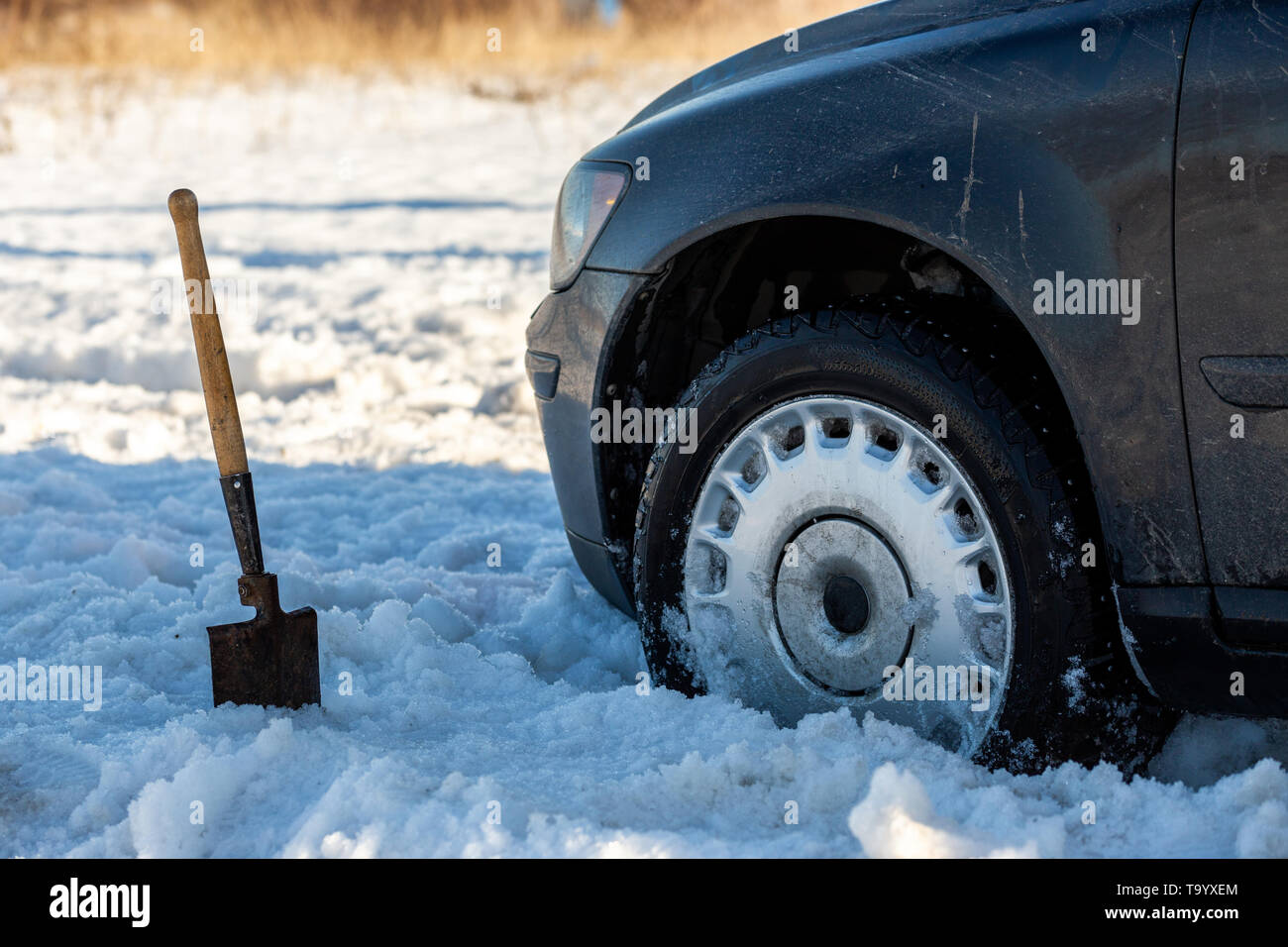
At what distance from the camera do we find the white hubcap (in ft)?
7.02

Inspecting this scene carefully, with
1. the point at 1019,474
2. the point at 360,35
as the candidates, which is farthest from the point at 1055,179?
the point at 360,35

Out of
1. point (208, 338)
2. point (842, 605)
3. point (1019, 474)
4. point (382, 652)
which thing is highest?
point (208, 338)

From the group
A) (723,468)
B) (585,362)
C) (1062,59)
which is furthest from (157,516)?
(1062,59)

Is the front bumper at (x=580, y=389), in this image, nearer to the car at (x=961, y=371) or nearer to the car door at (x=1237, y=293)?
the car at (x=961, y=371)

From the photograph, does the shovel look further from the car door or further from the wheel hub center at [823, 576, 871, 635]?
the car door

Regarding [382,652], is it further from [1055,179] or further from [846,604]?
[1055,179]

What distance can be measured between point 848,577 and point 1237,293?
82cm

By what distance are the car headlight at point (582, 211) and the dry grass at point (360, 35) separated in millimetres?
12596

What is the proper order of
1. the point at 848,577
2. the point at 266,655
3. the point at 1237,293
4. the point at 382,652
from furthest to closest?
the point at 382,652
the point at 266,655
the point at 848,577
the point at 1237,293

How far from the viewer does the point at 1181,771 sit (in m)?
2.21

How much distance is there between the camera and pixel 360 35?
1564 centimetres

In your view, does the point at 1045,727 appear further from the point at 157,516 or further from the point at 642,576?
the point at 157,516

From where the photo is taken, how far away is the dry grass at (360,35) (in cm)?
1499
